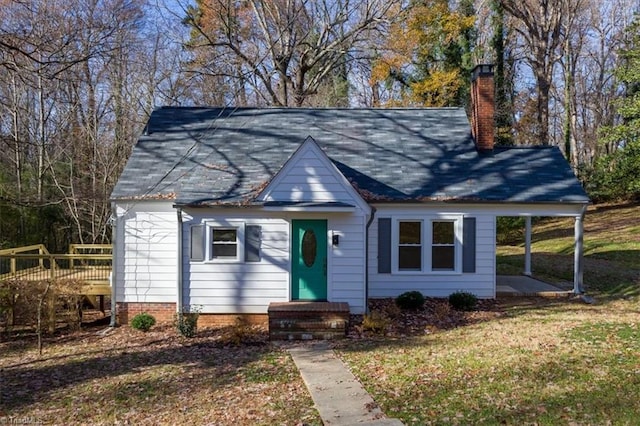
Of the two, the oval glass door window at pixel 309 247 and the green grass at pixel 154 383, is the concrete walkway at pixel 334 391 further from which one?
the oval glass door window at pixel 309 247

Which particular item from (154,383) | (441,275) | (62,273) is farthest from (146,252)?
(441,275)

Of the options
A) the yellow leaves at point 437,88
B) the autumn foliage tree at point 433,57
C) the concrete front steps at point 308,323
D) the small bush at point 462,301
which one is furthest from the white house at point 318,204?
the yellow leaves at point 437,88

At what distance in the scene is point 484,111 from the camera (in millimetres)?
16172

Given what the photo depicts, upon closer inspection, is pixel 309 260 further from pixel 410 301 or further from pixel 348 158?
pixel 348 158

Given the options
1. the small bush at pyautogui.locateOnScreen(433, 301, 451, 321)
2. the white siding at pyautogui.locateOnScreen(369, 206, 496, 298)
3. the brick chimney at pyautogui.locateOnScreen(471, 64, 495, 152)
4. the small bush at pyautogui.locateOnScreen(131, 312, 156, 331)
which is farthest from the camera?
the brick chimney at pyautogui.locateOnScreen(471, 64, 495, 152)

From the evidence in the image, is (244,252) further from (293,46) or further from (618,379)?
Answer: (293,46)

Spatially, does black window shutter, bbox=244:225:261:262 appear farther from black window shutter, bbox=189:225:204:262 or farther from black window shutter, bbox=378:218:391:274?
black window shutter, bbox=378:218:391:274

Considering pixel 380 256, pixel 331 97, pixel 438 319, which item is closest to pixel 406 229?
pixel 380 256

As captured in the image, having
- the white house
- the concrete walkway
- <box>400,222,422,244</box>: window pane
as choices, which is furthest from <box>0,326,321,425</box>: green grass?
<box>400,222,422,244</box>: window pane

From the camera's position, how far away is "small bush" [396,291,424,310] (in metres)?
13.4

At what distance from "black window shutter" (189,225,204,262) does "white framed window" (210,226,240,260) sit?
0.86 ft

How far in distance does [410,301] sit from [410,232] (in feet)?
6.52

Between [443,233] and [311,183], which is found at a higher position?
[311,183]

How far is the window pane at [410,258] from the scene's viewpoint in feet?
47.2
